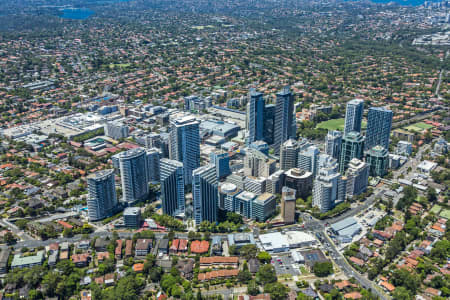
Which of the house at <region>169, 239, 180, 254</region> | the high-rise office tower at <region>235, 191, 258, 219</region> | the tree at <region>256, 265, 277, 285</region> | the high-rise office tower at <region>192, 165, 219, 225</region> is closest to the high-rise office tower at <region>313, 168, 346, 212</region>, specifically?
the high-rise office tower at <region>235, 191, 258, 219</region>

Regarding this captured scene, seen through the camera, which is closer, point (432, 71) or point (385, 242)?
point (385, 242)

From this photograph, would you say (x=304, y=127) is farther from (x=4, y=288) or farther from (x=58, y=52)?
(x=58, y=52)

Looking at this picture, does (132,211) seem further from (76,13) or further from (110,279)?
(76,13)

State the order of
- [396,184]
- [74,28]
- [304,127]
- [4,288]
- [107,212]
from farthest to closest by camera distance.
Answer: [74,28]
[304,127]
[396,184]
[107,212]
[4,288]

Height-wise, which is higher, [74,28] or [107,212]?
[74,28]

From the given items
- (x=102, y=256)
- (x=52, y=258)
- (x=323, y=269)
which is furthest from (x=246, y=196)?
(x=52, y=258)

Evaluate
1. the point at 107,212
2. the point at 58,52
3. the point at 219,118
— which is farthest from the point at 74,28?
the point at 107,212
